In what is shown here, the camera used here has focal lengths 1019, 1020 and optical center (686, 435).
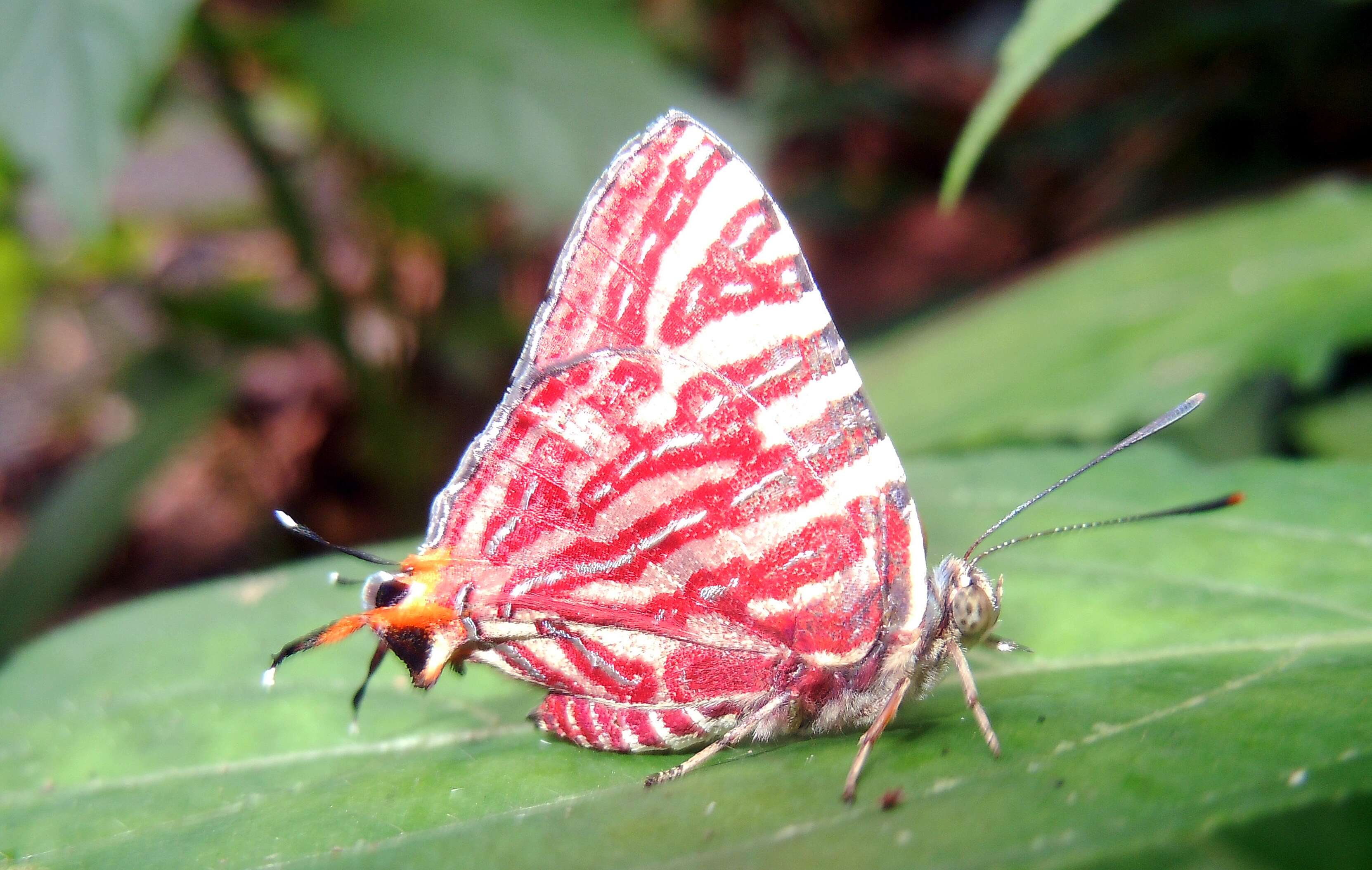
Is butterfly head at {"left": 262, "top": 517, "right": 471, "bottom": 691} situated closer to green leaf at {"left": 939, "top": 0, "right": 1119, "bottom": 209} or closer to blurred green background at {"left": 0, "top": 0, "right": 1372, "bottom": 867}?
blurred green background at {"left": 0, "top": 0, "right": 1372, "bottom": 867}

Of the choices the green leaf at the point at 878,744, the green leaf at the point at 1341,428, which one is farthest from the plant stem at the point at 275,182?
the green leaf at the point at 1341,428

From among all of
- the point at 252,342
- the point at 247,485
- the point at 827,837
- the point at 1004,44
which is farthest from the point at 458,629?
the point at 247,485

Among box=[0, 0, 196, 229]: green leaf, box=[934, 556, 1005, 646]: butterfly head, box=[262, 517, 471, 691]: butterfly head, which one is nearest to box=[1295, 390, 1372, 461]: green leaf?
box=[934, 556, 1005, 646]: butterfly head

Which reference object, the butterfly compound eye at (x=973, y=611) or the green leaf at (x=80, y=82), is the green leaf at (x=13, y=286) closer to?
the green leaf at (x=80, y=82)

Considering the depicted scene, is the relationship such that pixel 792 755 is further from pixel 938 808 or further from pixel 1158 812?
pixel 1158 812

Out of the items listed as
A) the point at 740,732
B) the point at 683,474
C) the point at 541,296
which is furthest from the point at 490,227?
the point at 740,732

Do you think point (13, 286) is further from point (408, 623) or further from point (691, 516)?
point (691, 516)
